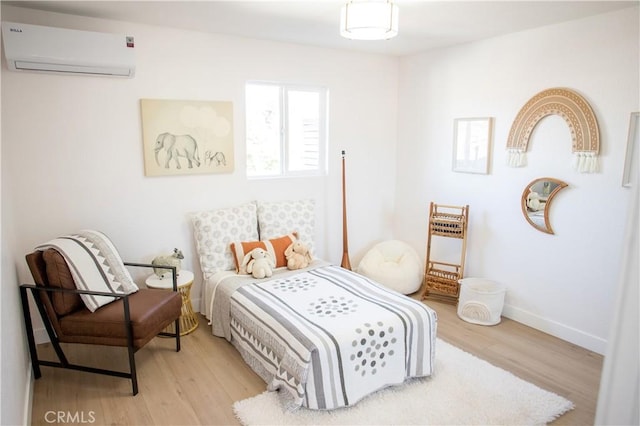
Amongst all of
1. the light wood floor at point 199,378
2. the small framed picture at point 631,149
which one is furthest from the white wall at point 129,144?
the small framed picture at point 631,149

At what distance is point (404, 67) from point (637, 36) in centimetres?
214

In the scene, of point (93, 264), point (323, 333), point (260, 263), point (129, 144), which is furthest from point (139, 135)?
point (323, 333)

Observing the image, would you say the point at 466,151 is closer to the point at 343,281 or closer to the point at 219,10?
the point at 343,281

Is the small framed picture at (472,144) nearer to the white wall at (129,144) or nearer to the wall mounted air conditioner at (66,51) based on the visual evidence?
the white wall at (129,144)

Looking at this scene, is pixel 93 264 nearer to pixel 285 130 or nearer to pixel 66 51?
pixel 66 51

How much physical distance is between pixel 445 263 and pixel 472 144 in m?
1.17

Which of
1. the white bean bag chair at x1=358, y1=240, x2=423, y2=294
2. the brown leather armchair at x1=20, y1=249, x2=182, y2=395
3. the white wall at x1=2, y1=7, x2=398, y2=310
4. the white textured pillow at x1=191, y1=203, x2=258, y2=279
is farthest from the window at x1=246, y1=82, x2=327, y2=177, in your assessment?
the brown leather armchair at x1=20, y1=249, x2=182, y2=395

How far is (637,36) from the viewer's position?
2.76 m

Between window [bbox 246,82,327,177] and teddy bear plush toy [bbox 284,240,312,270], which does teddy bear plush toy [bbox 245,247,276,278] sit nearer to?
teddy bear plush toy [bbox 284,240,312,270]

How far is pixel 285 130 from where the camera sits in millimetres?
4055

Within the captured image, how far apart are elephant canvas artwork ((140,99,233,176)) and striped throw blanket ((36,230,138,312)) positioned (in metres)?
0.74

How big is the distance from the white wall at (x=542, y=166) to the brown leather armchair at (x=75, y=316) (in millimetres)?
2903

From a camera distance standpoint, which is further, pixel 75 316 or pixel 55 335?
pixel 55 335

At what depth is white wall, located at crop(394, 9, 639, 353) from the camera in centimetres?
293
